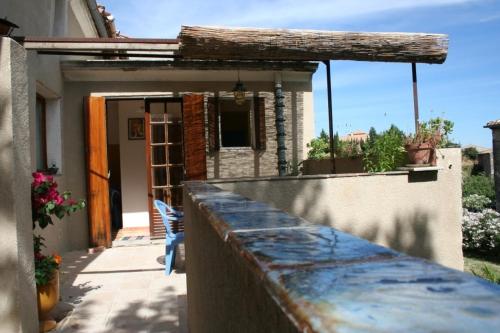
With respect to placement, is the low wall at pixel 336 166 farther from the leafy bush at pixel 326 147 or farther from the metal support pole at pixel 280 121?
the metal support pole at pixel 280 121

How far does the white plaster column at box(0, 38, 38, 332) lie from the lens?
304cm

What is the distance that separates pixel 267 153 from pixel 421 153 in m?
3.32

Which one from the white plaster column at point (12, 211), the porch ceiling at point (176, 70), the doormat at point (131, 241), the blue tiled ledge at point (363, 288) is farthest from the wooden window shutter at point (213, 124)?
the blue tiled ledge at point (363, 288)

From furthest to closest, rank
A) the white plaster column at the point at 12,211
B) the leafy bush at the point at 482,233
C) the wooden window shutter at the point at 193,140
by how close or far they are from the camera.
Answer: the leafy bush at the point at 482,233, the wooden window shutter at the point at 193,140, the white plaster column at the point at 12,211

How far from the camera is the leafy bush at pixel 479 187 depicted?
14228 mm

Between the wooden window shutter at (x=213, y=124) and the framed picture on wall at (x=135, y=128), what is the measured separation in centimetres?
253

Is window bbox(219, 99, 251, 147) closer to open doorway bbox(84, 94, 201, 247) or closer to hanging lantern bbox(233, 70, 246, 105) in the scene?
open doorway bbox(84, 94, 201, 247)

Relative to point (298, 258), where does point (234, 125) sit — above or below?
above

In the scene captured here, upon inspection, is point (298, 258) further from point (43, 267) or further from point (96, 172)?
point (96, 172)

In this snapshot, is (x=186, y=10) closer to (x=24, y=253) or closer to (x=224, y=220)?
(x=24, y=253)

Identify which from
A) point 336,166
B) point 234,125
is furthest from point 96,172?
point 336,166

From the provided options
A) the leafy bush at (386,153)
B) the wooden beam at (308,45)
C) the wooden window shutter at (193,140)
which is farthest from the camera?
the wooden window shutter at (193,140)

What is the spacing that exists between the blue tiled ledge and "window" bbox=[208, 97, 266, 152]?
655 cm

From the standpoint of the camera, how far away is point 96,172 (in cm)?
696
